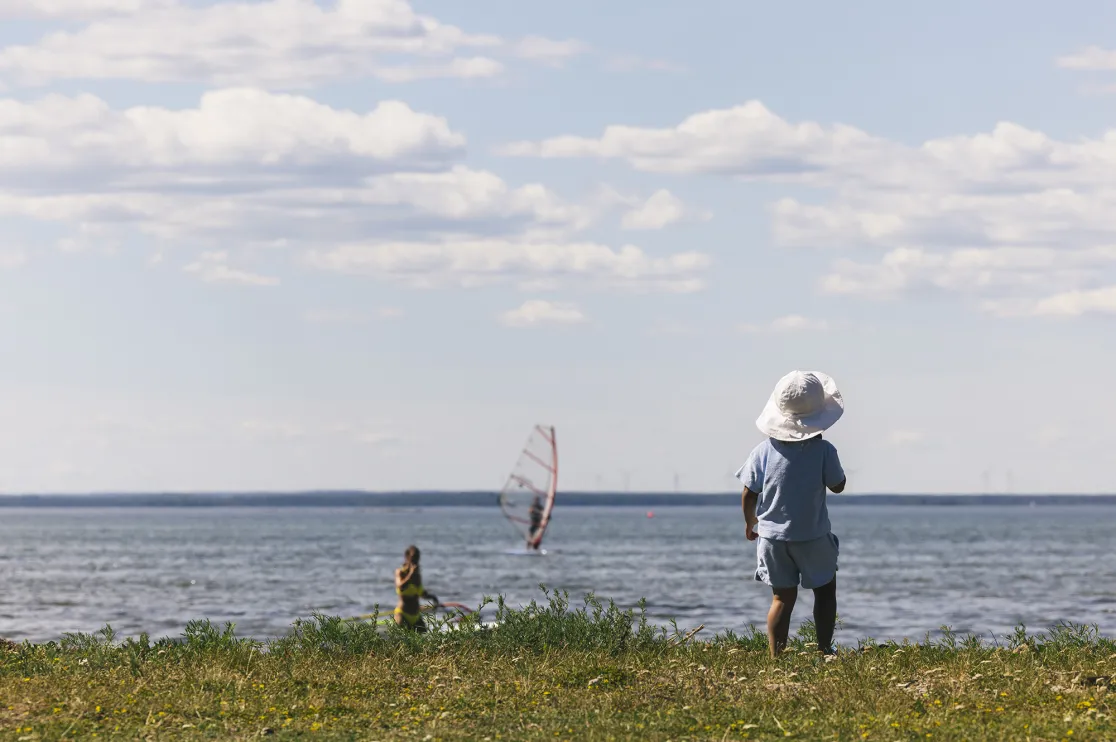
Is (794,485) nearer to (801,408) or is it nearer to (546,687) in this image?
(801,408)

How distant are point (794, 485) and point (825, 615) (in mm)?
1134

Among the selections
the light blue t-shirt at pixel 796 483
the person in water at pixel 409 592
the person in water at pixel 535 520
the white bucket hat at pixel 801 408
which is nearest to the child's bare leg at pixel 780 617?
the light blue t-shirt at pixel 796 483

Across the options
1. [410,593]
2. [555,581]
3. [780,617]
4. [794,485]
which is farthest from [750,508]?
[555,581]

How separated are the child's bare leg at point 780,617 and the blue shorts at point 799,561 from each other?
7 cm

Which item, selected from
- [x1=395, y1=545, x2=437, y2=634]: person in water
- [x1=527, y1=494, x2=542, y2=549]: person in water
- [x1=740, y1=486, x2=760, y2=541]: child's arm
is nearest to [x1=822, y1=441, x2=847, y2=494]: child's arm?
[x1=740, y1=486, x2=760, y2=541]: child's arm

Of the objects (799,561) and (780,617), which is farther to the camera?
(780,617)

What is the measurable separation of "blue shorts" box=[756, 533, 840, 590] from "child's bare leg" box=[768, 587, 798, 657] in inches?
2.6

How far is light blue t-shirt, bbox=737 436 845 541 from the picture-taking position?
10016 millimetres

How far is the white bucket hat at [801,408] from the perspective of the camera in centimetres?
995

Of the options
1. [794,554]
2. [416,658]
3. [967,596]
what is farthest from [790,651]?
[967,596]

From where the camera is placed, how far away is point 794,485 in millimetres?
10016

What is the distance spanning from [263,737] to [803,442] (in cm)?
418

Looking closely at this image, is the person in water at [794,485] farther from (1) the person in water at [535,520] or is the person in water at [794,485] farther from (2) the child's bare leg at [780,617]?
(1) the person in water at [535,520]

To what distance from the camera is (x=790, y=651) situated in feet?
34.6
